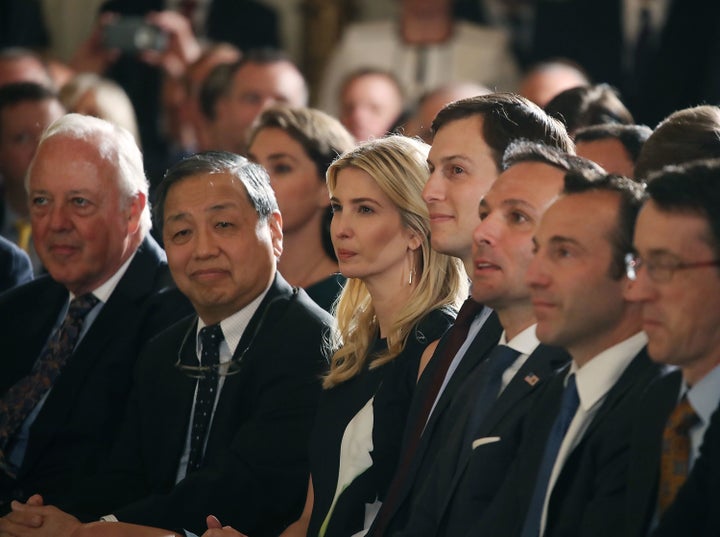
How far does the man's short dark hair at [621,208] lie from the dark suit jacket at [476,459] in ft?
1.03

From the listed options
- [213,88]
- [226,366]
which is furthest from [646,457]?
[213,88]

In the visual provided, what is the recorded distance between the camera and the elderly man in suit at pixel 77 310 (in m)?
4.14

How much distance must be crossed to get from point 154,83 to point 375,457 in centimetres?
504

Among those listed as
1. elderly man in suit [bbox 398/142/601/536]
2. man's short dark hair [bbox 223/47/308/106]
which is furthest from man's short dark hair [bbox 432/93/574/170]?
man's short dark hair [bbox 223/47/308/106]

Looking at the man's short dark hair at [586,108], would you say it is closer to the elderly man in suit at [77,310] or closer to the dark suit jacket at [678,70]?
the elderly man in suit at [77,310]

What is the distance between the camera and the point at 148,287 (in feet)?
14.4

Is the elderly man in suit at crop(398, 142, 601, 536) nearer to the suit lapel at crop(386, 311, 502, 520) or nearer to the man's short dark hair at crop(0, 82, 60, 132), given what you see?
the suit lapel at crop(386, 311, 502, 520)

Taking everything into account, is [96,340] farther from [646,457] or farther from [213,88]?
[213,88]

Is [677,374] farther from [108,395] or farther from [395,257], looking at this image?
[108,395]

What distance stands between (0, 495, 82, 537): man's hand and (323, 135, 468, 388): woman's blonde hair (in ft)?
2.52

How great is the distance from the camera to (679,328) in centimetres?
244

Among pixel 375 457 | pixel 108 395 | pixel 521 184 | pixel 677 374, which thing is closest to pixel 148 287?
pixel 108 395

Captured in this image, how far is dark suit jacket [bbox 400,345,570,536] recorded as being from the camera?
288 centimetres

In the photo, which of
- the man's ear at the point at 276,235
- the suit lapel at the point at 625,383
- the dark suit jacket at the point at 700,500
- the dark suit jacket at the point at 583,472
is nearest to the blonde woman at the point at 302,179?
the man's ear at the point at 276,235
